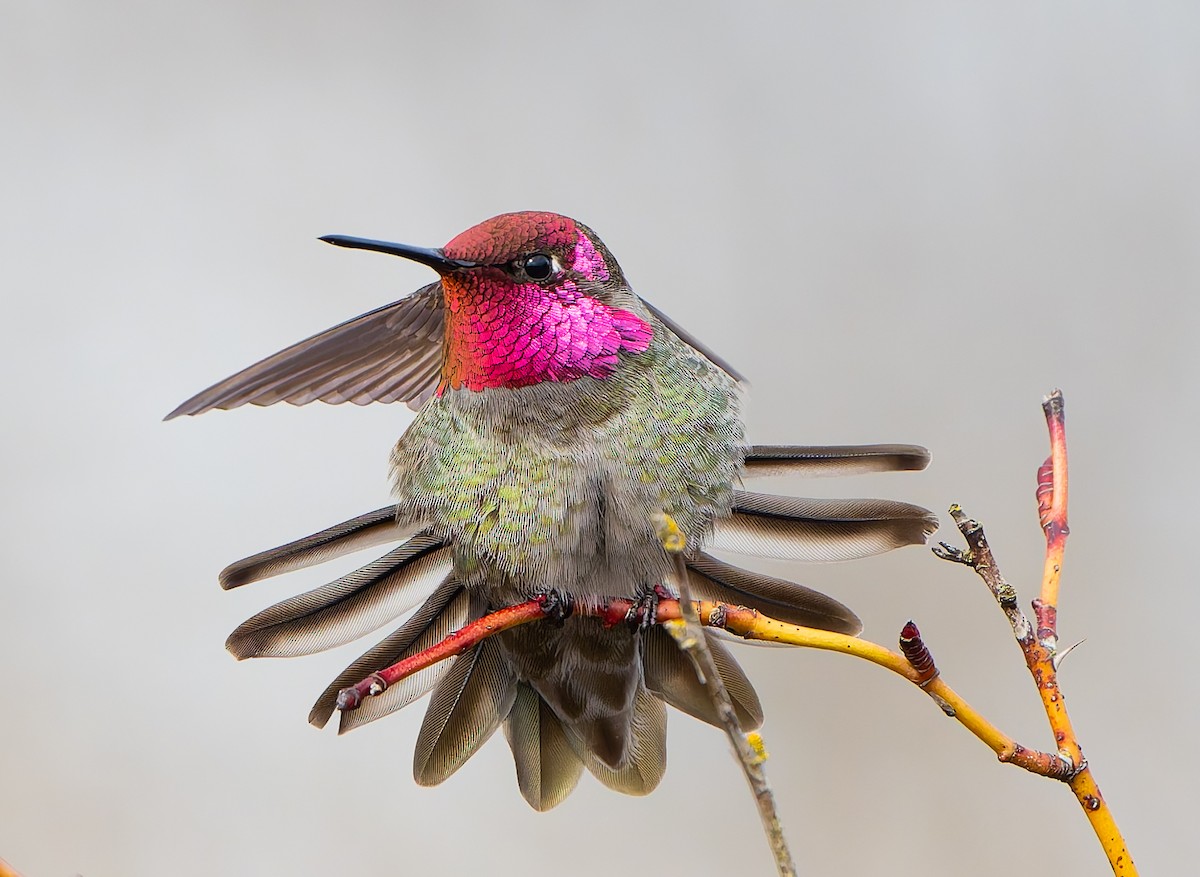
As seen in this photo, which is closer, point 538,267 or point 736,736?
point 736,736

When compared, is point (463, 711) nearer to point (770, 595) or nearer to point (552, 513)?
point (552, 513)

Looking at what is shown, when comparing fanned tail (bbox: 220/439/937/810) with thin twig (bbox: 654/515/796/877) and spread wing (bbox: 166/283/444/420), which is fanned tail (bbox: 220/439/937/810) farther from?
thin twig (bbox: 654/515/796/877)

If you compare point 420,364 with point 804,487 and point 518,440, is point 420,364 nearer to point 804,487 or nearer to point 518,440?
point 518,440

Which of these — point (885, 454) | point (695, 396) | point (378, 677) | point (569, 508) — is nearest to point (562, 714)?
point (569, 508)

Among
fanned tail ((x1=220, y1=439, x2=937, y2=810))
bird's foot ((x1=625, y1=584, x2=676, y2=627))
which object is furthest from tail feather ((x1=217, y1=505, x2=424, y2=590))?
bird's foot ((x1=625, y1=584, x2=676, y2=627))

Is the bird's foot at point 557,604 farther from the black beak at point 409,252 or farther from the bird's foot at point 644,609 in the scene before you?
the black beak at point 409,252

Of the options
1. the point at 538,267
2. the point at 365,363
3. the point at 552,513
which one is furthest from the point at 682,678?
the point at 365,363

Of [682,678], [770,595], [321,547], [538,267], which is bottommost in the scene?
[682,678]
